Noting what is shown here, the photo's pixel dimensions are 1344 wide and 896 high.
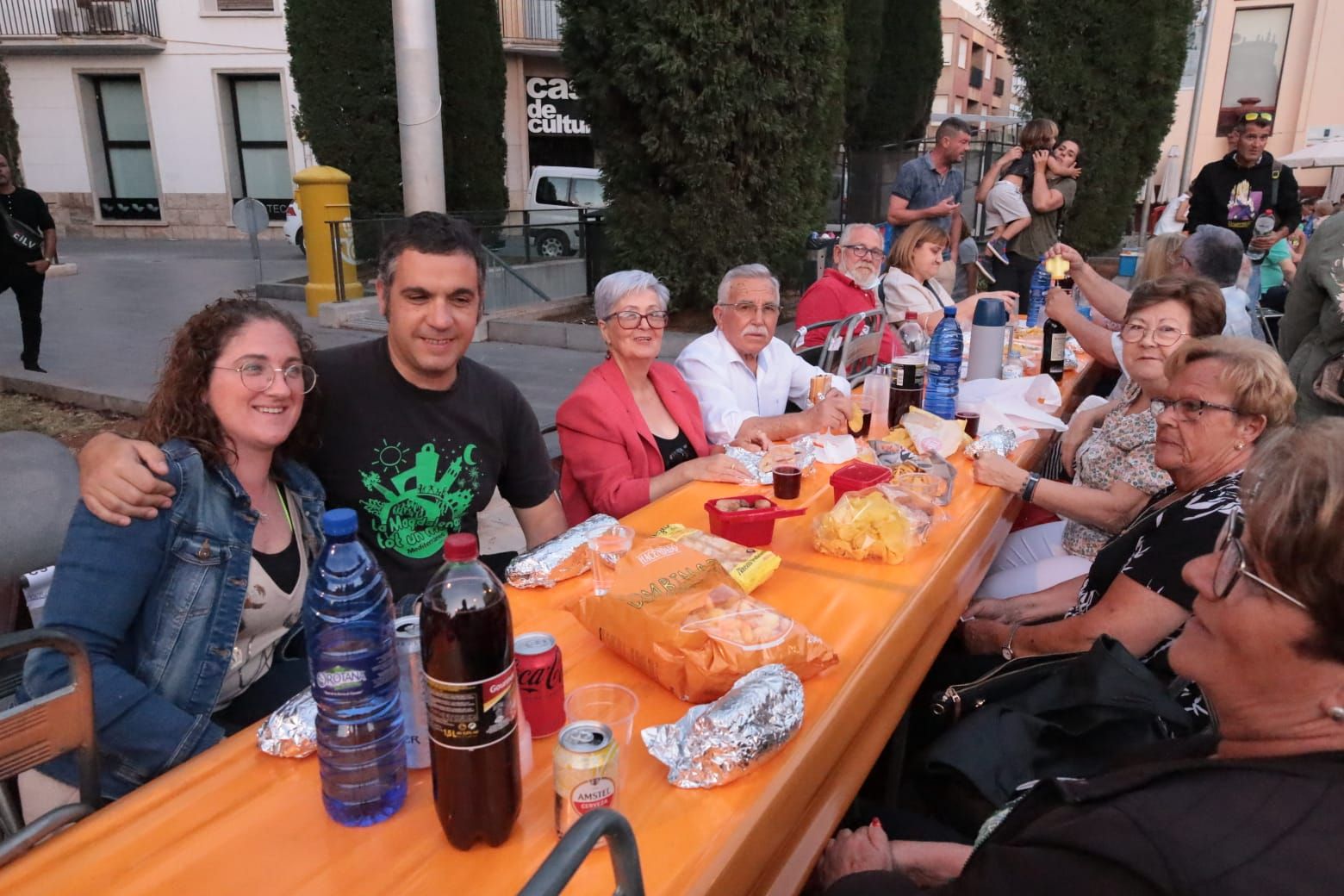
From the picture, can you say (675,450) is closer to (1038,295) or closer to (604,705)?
(604,705)

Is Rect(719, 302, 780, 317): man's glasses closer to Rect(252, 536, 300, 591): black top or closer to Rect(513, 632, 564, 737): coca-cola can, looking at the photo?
Rect(252, 536, 300, 591): black top

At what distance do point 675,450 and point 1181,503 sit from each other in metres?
1.56

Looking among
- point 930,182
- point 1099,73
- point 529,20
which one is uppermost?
point 529,20

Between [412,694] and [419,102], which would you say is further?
[419,102]

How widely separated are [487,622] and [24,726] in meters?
1.05

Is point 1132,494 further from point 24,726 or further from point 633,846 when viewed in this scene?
point 24,726

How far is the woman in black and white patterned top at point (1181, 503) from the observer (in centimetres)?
198

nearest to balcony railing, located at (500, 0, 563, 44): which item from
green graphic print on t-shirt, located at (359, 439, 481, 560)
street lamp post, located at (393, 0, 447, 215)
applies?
street lamp post, located at (393, 0, 447, 215)

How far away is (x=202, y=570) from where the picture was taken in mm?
1696

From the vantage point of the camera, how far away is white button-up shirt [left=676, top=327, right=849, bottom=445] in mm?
3305

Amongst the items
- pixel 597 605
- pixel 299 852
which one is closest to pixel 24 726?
pixel 299 852

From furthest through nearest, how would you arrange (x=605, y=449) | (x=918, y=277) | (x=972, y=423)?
(x=918, y=277) < (x=972, y=423) < (x=605, y=449)

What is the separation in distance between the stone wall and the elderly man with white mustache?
2170 cm

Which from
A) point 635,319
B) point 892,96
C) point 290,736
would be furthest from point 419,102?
point 892,96
